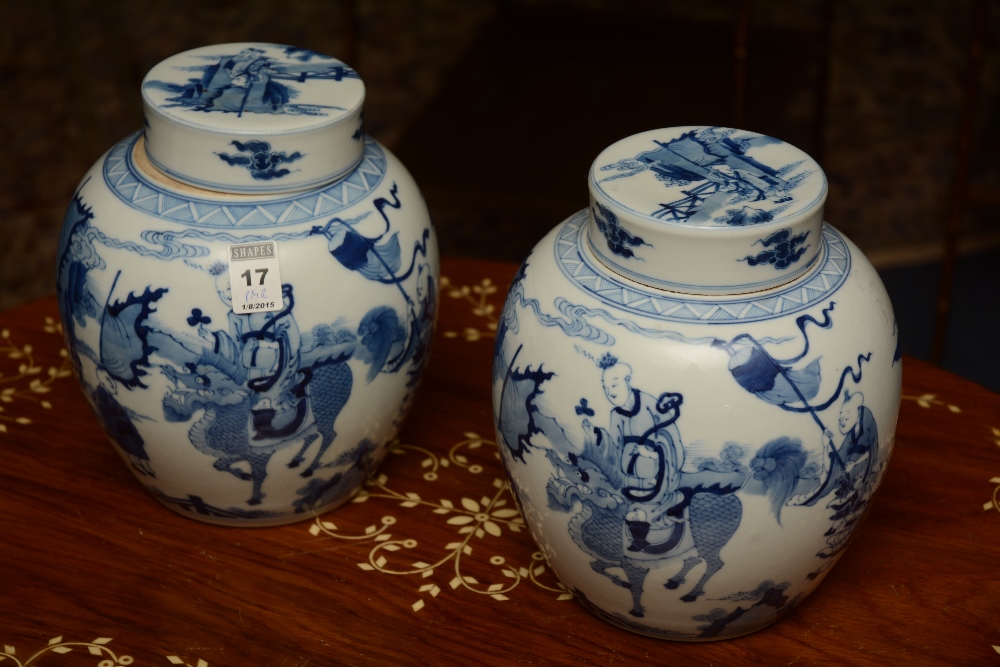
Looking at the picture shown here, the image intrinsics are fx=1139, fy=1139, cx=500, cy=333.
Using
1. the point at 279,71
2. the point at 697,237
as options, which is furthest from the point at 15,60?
the point at 697,237

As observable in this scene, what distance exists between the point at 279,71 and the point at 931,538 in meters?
0.91

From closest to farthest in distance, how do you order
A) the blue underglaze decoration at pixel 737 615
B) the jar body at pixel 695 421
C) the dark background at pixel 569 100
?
the jar body at pixel 695 421
the blue underglaze decoration at pixel 737 615
the dark background at pixel 569 100

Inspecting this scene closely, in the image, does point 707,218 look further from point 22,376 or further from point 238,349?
point 22,376

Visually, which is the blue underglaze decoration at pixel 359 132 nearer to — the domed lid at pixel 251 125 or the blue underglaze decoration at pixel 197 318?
the domed lid at pixel 251 125

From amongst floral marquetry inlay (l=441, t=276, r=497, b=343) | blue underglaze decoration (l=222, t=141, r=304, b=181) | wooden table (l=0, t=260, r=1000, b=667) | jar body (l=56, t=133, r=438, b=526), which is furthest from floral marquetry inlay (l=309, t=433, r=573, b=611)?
blue underglaze decoration (l=222, t=141, r=304, b=181)

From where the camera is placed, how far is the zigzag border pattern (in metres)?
1.00

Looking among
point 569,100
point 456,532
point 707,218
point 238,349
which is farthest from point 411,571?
point 569,100

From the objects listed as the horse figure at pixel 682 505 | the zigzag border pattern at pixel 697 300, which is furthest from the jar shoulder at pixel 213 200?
the horse figure at pixel 682 505

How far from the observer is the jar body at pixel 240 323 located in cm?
114

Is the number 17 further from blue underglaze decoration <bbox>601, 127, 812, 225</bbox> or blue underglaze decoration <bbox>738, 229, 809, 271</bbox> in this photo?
blue underglaze decoration <bbox>738, 229, 809, 271</bbox>

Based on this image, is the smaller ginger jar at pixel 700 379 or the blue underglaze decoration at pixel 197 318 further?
the blue underglaze decoration at pixel 197 318

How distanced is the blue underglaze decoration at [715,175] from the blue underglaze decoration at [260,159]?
0.33m

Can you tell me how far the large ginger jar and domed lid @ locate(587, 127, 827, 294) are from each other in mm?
271

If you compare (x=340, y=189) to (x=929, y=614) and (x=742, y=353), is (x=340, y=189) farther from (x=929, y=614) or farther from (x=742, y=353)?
(x=929, y=614)
